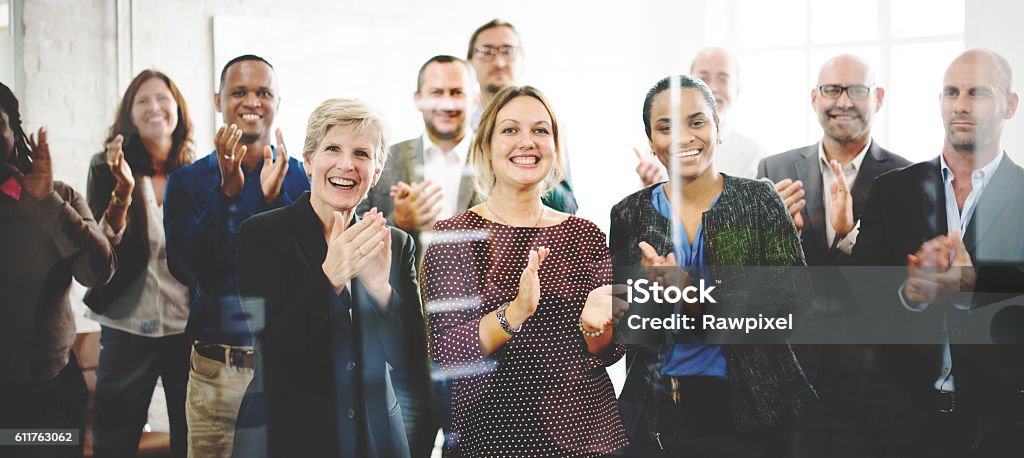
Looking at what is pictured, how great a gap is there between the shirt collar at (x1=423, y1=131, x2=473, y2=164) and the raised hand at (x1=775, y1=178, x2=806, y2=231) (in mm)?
1185

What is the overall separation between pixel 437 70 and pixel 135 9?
1237mm

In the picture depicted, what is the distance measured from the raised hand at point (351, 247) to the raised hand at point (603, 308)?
A: 0.80 meters

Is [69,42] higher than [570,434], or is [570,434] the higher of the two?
[69,42]

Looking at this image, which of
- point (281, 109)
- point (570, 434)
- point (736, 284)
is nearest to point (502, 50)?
point (281, 109)

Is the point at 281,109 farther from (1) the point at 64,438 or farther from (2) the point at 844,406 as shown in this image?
(2) the point at 844,406

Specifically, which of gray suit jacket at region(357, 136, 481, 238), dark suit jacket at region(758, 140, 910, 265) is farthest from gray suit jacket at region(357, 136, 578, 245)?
dark suit jacket at region(758, 140, 910, 265)

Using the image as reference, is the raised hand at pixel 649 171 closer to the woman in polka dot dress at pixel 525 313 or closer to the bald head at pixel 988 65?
the woman in polka dot dress at pixel 525 313

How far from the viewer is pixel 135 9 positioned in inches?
129

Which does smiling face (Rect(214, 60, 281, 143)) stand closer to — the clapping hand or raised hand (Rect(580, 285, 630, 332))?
raised hand (Rect(580, 285, 630, 332))

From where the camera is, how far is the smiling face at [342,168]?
3100mm

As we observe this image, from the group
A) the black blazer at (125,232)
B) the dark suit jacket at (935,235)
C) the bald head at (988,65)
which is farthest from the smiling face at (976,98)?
the black blazer at (125,232)

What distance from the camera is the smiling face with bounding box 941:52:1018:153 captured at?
3.13 meters

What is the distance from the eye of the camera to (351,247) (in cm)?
312

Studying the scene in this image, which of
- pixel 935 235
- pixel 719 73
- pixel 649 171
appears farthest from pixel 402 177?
pixel 935 235
